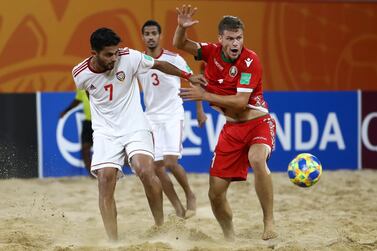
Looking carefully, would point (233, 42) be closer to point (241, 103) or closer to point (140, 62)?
point (241, 103)

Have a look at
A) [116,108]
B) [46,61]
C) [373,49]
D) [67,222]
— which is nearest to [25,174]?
[46,61]

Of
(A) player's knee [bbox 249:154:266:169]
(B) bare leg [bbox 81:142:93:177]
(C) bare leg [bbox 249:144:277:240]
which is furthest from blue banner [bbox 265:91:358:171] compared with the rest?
(A) player's knee [bbox 249:154:266:169]

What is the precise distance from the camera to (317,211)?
9375mm

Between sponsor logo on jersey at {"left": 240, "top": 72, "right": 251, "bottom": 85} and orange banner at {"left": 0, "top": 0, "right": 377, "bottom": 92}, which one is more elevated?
orange banner at {"left": 0, "top": 0, "right": 377, "bottom": 92}

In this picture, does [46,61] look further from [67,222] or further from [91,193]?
[67,222]

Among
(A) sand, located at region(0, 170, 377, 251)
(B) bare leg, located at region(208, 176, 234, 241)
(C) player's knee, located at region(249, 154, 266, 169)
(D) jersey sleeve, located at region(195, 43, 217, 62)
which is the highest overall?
(D) jersey sleeve, located at region(195, 43, 217, 62)

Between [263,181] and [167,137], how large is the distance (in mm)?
2420

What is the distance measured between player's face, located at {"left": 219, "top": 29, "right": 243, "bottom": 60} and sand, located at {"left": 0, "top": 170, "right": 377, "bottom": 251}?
1811 mm

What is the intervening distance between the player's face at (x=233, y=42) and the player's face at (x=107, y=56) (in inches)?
41.0

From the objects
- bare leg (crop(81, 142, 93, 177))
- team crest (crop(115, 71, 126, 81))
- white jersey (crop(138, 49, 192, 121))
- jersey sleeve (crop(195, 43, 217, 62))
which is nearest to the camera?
team crest (crop(115, 71, 126, 81))

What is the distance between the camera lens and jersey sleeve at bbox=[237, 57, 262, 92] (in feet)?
22.4

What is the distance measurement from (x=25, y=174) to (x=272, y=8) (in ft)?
17.1

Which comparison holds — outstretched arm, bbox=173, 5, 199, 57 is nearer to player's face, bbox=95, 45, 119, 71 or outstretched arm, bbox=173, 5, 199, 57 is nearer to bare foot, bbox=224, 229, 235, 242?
player's face, bbox=95, 45, 119, 71

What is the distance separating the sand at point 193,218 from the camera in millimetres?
7020
